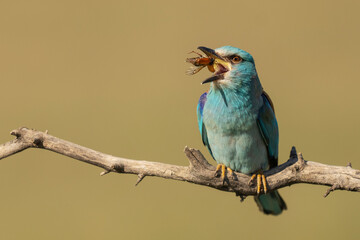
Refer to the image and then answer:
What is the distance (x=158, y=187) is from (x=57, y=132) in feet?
6.89

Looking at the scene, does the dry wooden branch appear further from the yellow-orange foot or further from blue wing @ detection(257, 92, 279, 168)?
blue wing @ detection(257, 92, 279, 168)

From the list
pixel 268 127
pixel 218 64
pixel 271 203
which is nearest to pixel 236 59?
pixel 218 64

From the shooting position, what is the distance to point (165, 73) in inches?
504

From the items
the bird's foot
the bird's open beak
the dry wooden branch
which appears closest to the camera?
the dry wooden branch

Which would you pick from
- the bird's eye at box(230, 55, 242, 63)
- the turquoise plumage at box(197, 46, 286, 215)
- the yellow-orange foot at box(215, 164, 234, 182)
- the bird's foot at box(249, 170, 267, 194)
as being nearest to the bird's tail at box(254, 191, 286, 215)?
the turquoise plumage at box(197, 46, 286, 215)

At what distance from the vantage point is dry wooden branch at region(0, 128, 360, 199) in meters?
4.72

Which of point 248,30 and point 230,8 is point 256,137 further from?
point 230,8

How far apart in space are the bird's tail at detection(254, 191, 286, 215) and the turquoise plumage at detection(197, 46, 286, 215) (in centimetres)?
59

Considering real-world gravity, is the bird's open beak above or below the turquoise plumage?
above

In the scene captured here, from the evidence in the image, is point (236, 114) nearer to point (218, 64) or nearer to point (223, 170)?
point (218, 64)

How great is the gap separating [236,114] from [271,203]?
1.25 m

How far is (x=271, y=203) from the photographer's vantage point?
6238 mm

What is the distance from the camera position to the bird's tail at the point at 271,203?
619cm

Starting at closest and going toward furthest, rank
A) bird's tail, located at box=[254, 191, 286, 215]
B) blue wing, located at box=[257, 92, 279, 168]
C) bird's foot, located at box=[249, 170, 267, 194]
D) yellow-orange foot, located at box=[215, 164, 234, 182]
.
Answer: yellow-orange foot, located at box=[215, 164, 234, 182] → bird's foot, located at box=[249, 170, 267, 194] → blue wing, located at box=[257, 92, 279, 168] → bird's tail, located at box=[254, 191, 286, 215]
